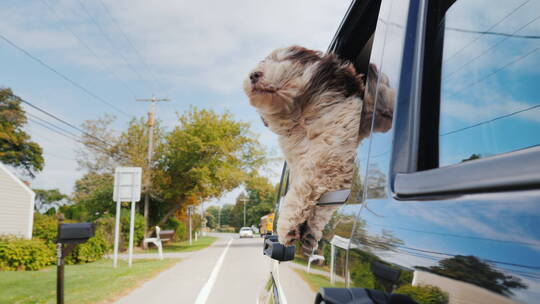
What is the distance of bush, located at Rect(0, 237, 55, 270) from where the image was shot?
42.8ft

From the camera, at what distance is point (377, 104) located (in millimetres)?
1294

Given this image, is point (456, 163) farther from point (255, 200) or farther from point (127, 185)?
point (255, 200)

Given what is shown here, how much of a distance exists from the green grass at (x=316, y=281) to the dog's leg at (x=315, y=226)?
0.30ft

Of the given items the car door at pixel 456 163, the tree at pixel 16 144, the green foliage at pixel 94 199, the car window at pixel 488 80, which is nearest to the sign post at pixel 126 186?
the car door at pixel 456 163

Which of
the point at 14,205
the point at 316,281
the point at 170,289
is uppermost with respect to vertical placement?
the point at 316,281

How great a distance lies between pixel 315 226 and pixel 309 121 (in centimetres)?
54

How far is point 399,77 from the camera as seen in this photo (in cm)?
116

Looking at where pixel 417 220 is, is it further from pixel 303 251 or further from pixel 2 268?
pixel 2 268

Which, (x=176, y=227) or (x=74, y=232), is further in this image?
(x=176, y=227)

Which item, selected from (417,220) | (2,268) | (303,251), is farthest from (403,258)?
(2,268)

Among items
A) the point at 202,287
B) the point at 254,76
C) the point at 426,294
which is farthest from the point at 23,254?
the point at 426,294

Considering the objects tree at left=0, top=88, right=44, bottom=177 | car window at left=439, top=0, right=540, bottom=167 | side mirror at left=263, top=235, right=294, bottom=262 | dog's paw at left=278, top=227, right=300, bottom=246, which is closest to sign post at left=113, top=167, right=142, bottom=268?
dog's paw at left=278, top=227, right=300, bottom=246

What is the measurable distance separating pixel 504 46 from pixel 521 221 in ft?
1.40

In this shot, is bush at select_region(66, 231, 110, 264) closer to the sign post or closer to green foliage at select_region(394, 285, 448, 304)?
the sign post
